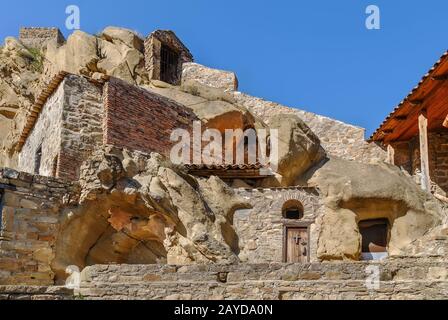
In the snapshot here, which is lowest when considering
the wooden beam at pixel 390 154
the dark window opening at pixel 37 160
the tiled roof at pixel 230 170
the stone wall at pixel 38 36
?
the tiled roof at pixel 230 170

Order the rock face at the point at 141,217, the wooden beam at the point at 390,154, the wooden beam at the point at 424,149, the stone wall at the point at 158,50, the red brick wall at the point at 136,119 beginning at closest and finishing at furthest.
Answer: the rock face at the point at 141,217
the wooden beam at the point at 424,149
the red brick wall at the point at 136,119
the wooden beam at the point at 390,154
the stone wall at the point at 158,50

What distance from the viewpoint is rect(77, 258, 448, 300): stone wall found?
315 inches

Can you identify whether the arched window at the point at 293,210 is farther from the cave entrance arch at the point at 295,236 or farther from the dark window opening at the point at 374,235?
the dark window opening at the point at 374,235

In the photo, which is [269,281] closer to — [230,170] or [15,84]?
[230,170]

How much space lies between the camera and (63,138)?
676 inches

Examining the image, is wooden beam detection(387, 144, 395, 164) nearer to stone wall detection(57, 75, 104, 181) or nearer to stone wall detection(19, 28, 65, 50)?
stone wall detection(57, 75, 104, 181)

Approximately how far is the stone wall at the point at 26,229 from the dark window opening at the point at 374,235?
924 cm

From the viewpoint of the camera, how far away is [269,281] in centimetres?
830

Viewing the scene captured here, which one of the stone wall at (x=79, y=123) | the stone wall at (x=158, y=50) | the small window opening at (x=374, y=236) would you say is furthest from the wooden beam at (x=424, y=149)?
the stone wall at (x=158, y=50)

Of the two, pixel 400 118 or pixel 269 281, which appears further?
pixel 400 118

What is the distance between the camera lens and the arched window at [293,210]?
18.0 metres

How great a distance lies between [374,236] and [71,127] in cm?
907

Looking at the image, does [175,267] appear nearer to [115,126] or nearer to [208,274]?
[208,274]

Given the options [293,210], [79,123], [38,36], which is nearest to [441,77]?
[293,210]
